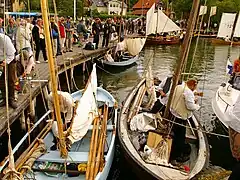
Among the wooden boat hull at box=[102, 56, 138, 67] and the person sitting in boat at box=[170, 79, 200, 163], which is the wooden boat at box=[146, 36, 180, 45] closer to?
the wooden boat hull at box=[102, 56, 138, 67]

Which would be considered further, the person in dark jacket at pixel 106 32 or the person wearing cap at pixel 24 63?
the person in dark jacket at pixel 106 32

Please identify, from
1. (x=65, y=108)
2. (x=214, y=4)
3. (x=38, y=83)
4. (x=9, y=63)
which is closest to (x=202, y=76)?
(x=38, y=83)

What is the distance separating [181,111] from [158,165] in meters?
1.44

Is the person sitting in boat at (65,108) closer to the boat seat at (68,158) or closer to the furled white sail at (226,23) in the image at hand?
the boat seat at (68,158)

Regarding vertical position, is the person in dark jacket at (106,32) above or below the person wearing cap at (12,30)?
below

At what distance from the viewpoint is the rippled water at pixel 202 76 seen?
1023 centimetres

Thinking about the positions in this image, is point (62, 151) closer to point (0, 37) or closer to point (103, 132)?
point (103, 132)

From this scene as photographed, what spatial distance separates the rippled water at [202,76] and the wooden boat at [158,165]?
3.61ft

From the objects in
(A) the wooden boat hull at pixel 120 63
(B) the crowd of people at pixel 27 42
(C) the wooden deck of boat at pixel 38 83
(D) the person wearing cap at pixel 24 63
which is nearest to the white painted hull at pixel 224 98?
(C) the wooden deck of boat at pixel 38 83

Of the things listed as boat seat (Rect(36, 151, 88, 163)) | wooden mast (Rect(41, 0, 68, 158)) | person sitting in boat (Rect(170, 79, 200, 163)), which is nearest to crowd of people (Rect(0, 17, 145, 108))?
wooden mast (Rect(41, 0, 68, 158))

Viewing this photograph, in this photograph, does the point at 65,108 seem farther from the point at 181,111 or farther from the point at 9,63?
the point at 181,111

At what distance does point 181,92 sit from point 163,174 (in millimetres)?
1904

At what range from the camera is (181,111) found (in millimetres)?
7527

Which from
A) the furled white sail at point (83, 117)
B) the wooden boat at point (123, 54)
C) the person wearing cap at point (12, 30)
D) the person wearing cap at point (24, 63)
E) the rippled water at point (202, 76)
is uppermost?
the person wearing cap at point (12, 30)
